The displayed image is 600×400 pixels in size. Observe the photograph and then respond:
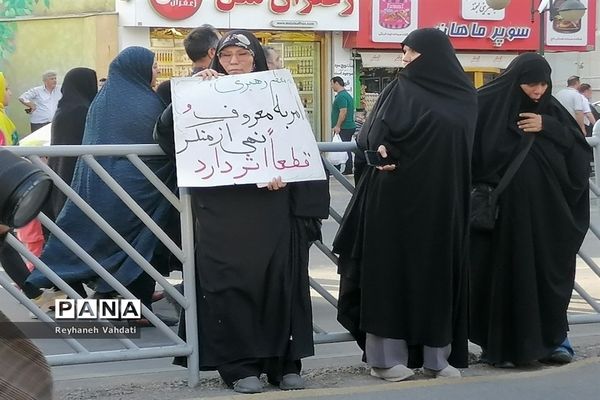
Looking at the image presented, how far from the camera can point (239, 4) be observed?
1834 centimetres

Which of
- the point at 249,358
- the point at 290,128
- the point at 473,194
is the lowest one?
the point at 249,358

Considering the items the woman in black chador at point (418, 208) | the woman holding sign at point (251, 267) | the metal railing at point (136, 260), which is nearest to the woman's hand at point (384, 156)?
the woman in black chador at point (418, 208)

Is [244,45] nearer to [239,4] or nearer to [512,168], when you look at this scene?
[512,168]

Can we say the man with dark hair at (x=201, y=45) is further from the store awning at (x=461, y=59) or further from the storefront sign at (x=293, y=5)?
the store awning at (x=461, y=59)

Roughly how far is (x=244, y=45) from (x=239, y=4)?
14.1 meters

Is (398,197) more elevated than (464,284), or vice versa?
(398,197)

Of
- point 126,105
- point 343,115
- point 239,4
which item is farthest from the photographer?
point 239,4

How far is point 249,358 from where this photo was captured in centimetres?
460

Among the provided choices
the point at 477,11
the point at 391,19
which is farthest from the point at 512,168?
the point at 477,11

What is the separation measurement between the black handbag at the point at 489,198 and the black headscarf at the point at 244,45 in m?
1.23

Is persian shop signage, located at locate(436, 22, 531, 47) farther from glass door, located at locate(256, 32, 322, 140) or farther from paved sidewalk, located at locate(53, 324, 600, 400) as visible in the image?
paved sidewalk, located at locate(53, 324, 600, 400)

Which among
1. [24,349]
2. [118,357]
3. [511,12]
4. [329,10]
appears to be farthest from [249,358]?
[511,12]

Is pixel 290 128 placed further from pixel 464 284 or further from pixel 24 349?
pixel 24 349

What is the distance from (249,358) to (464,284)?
42.7 inches
